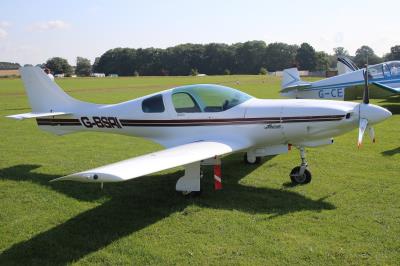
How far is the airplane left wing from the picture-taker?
4.27 metres

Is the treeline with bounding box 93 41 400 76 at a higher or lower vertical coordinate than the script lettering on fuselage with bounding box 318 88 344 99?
higher

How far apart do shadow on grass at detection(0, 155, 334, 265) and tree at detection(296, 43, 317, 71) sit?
118 metres

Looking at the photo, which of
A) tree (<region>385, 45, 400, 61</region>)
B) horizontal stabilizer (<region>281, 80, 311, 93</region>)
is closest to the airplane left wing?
horizontal stabilizer (<region>281, 80, 311, 93</region>)

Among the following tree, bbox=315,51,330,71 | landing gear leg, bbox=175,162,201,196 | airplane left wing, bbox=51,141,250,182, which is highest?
tree, bbox=315,51,330,71

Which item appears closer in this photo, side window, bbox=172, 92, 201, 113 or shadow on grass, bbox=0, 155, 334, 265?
shadow on grass, bbox=0, 155, 334, 265

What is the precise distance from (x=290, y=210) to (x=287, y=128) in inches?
58.7

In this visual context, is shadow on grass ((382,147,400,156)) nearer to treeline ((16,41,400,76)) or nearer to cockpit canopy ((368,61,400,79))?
cockpit canopy ((368,61,400,79))

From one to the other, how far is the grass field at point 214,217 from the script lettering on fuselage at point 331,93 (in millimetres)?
9990

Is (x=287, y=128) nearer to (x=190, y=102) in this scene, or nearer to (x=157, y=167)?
(x=190, y=102)

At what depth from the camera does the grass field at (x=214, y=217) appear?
434 centimetres

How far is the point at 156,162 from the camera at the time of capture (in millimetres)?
5281

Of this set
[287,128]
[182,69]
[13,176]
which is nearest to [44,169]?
[13,176]

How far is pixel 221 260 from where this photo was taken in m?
4.21

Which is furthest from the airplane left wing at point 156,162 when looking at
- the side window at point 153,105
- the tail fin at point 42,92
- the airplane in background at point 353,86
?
the airplane in background at point 353,86
